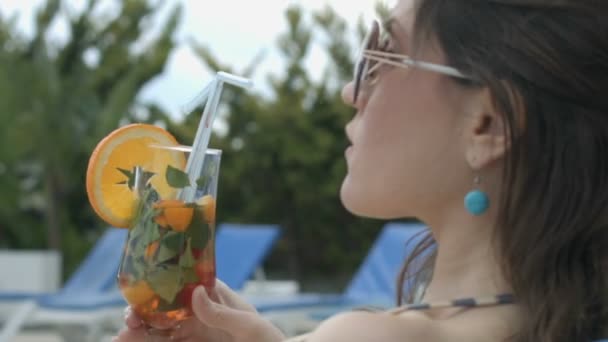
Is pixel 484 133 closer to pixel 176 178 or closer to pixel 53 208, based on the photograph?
pixel 176 178

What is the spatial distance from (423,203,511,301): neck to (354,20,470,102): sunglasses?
17 centimetres

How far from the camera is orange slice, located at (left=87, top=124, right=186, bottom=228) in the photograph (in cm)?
137

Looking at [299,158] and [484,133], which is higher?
[484,133]

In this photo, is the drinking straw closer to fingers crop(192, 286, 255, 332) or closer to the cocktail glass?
the cocktail glass

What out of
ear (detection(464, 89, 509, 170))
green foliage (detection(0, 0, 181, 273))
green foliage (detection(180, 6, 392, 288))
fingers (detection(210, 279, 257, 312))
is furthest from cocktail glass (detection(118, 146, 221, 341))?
green foliage (detection(0, 0, 181, 273))

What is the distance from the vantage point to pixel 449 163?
1.18 m

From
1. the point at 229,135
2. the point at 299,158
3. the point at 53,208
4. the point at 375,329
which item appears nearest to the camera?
the point at 375,329

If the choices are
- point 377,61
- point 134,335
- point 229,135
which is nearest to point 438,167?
point 377,61

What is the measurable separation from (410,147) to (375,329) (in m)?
0.24

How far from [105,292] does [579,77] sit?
6.49 metres

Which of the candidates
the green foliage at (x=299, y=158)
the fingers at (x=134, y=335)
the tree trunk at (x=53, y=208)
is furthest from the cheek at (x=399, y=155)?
the tree trunk at (x=53, y=208)

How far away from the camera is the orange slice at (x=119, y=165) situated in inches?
53.9

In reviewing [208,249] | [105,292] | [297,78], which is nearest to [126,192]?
[208,249]

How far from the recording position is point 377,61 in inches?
48.9
